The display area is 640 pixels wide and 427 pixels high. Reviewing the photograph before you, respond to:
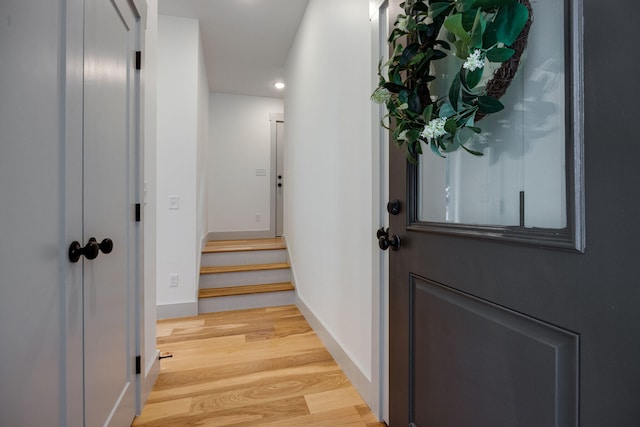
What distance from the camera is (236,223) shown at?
15.9 ft

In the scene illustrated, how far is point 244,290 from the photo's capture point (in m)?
3.10

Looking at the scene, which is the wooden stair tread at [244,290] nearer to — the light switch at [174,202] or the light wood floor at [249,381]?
the light wood floor at [249,381]

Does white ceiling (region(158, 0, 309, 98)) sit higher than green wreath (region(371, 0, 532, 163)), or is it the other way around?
white ceiling (region(158, 0, 309, 98))

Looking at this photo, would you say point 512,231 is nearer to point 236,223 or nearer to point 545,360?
point 545,360

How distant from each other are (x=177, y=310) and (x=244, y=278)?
0.73 meters

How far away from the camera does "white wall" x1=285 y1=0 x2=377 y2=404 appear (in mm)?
1550

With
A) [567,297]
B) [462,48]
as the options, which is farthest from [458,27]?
[567,297]

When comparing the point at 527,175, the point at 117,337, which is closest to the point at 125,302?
the point at 117,337

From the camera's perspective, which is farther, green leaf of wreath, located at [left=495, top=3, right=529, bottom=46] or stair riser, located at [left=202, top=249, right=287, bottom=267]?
stair riser, located at [left=202, top=249, right=287, bottom=267]

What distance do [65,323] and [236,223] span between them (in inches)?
160

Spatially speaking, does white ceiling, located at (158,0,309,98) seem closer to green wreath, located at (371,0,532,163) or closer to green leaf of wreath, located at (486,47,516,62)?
green wreath, located at (371,0,532,163)

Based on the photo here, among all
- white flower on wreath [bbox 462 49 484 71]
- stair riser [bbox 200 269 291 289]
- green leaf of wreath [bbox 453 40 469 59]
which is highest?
green leaf of wreath [bbox 453 40 469 59]

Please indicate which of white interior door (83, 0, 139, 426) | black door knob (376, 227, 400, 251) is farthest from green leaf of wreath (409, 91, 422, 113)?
white interior door (83, 0, 139, 426)

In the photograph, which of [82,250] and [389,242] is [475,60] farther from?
[82,250]
